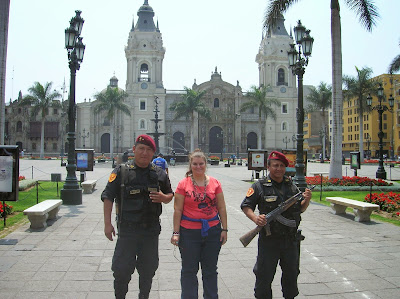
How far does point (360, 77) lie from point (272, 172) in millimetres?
49173

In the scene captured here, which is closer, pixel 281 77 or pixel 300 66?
pixel 300 66

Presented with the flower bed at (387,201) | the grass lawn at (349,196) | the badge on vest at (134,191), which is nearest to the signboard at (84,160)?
the grass lawn at (349,196)

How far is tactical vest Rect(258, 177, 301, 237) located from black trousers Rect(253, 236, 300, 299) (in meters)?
0.09

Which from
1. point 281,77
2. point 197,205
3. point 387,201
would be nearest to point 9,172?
point 197,205

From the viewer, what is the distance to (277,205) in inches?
157

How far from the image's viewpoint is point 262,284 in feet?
13.1

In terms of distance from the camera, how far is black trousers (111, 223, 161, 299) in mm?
3951

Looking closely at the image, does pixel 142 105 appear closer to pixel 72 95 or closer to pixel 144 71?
pixel 144 71

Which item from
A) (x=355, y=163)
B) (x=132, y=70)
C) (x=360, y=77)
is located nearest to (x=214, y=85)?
(x=132, y=70)

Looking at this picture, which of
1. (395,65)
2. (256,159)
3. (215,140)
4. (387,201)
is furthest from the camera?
(215,140)

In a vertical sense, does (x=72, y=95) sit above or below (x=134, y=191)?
above

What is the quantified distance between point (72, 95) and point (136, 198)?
A: 31.9 ft

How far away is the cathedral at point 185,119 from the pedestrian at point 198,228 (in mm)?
61895

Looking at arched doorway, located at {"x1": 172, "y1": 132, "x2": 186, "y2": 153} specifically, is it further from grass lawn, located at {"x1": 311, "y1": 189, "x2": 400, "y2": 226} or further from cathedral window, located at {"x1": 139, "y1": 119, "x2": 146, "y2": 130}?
grass lawn, located at {"x1": 311, "y1": 189, "x2": 400, "y2": 226}
